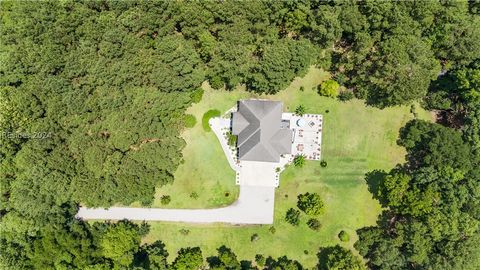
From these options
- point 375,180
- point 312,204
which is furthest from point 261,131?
point 375,180

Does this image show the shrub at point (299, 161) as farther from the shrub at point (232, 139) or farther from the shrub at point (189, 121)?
the shrub at point (189, 121)

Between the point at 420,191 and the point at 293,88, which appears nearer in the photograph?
the point at 420,191

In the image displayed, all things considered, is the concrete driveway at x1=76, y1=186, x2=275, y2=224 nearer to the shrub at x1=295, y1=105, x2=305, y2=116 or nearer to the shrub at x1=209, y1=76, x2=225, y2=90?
the shrub at x1=295, y1=105, x2=305, y2=116

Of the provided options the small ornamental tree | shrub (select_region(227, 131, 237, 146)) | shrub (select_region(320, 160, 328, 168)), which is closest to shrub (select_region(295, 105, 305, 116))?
shrub (select_region(320, 160, 328, 168))

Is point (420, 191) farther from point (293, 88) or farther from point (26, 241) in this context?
point (26, 241)

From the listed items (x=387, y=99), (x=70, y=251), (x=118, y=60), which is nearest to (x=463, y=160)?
(x=387, y=99)

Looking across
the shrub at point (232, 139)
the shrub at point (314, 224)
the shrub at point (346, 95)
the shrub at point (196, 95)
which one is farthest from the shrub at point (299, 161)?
the shrub at point (196, 95)
